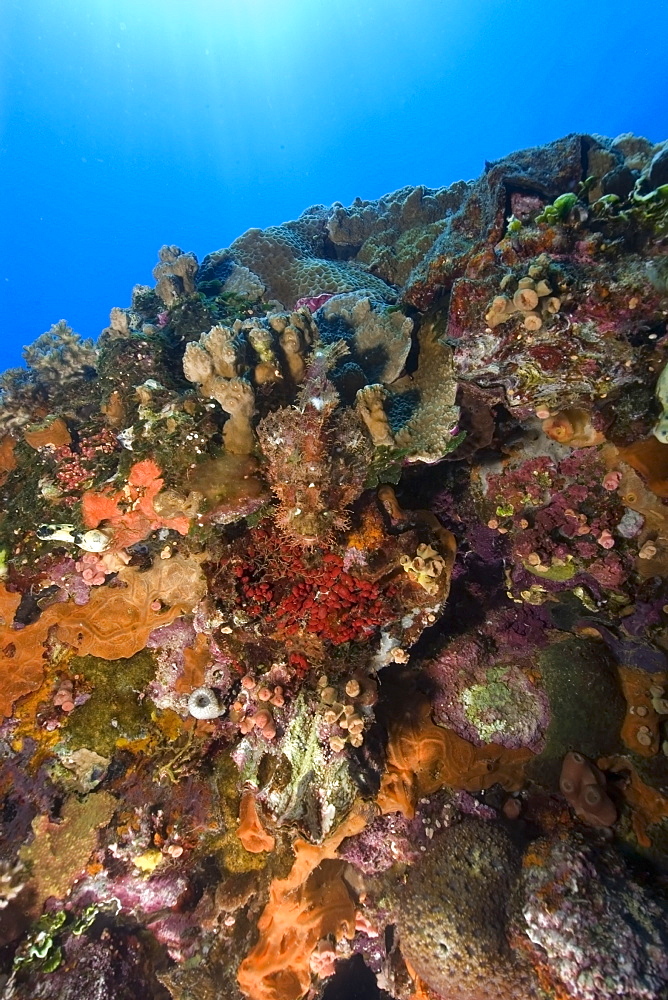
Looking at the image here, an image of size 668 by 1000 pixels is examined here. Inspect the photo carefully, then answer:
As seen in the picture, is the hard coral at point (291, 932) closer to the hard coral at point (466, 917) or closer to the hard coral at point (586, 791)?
the hard coral at point (466, 917)

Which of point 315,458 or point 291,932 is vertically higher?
point 315,458

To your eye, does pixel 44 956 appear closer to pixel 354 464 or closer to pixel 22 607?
pixel 22 607

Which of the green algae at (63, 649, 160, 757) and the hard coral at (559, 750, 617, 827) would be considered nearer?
the hard coral at (559, 750, 617, 827)

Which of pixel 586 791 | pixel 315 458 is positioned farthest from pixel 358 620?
pixel 586 791

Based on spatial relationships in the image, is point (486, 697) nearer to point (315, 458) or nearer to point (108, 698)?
point (315, 458)

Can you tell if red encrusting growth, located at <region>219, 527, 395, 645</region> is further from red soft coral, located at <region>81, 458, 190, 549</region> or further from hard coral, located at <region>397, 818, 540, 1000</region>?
hard coral, located at <region>397, 818, 540, 1000</region>

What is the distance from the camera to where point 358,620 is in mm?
5570

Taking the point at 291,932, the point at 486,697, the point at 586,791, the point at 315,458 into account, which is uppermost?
the point at 315,458

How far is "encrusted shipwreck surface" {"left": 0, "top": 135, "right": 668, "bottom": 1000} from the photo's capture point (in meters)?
4.78

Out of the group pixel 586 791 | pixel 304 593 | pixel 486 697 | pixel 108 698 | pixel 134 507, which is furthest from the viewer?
pixel 486 697

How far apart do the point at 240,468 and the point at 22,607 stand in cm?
372

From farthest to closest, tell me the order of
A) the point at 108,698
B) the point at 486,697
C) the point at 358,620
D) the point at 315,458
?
the point at 486,697 < the point at 108,698 < the point at 358,620 < the point at 315,458

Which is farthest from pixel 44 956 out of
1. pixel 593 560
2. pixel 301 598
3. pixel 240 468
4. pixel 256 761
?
pixel 593 560

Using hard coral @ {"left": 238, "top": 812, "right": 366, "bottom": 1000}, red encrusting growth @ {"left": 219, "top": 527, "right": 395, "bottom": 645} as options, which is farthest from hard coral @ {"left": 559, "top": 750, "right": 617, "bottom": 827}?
red encrusting growth @ {"left": 219, "top": 527, "right": 395, "bottom": 645}
